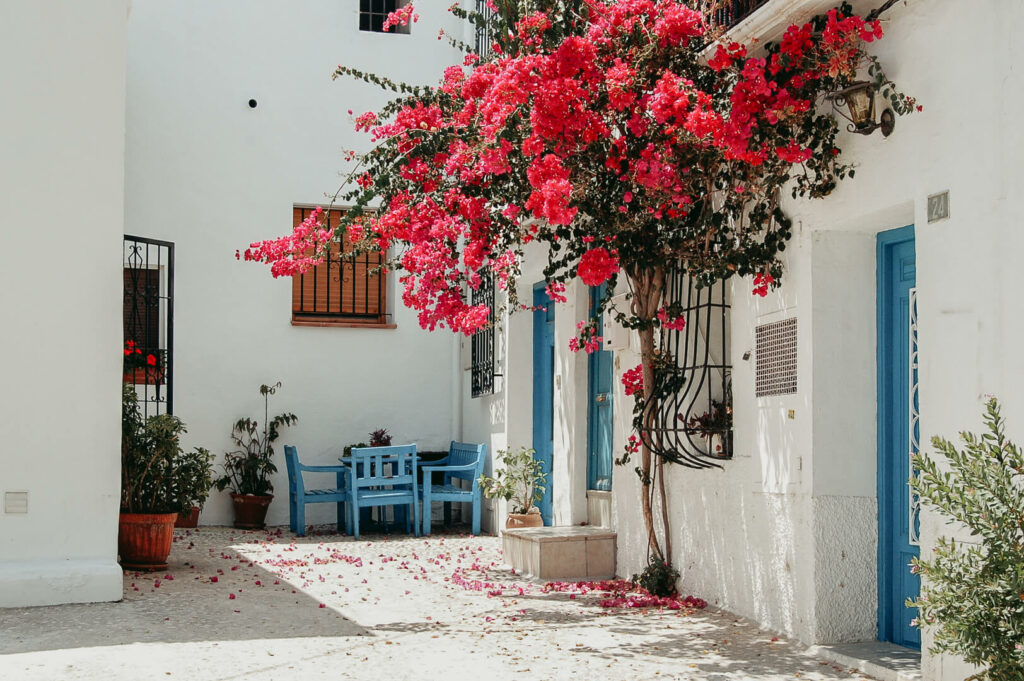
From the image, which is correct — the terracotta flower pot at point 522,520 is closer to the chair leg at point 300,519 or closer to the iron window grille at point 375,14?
the chair leg at point 300,519

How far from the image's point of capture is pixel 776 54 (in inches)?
232

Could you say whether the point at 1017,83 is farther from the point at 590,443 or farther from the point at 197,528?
the point at 197,528

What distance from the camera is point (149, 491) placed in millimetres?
8477

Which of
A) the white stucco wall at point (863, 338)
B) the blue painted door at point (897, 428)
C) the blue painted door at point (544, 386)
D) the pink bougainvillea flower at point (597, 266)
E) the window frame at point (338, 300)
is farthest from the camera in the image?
the window frame at point (338, 300)

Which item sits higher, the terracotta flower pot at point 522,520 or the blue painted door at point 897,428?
the blue painted door at point 897,428

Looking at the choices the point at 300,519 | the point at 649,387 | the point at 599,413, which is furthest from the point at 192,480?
the point at 649,387

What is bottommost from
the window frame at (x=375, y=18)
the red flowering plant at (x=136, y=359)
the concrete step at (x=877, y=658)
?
the concrete step at (x=877, y=658)

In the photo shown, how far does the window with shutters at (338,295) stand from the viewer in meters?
12.8

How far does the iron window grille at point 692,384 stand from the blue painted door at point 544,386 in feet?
9.01

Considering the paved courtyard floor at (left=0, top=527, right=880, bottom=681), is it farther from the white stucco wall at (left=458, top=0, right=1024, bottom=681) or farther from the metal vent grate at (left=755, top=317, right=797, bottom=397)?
the metal vent grate at (left=755, top=317, right=797, bottom=397)

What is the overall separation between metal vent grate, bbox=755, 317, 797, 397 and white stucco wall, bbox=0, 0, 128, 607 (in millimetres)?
3982

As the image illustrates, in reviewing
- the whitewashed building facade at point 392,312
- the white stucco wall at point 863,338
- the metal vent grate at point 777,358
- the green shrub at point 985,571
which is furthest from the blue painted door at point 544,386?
the green shrub at point 985,571

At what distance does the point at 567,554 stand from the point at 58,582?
342 centimetres

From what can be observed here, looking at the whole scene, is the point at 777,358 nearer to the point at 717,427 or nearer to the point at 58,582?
the point at 717,427
